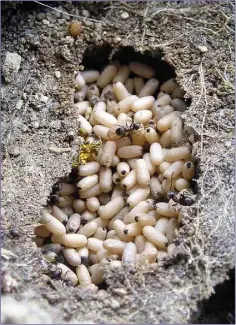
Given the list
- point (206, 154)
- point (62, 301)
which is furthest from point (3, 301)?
point (206, 154)

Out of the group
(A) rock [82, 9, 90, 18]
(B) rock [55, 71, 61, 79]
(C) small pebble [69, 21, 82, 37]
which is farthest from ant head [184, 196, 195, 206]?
(A) rock [82, 9, 90, 18]

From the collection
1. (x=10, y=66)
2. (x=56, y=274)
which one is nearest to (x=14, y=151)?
(x=10, y=66)

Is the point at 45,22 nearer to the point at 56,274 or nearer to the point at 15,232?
the point at 15,232

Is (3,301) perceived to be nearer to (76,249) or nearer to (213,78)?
(76,249)

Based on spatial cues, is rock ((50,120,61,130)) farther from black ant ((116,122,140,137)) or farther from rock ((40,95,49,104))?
black ant ((116,122,140,137))

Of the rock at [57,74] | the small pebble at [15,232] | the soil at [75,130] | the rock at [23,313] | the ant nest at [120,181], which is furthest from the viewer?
the rock at [57,74]

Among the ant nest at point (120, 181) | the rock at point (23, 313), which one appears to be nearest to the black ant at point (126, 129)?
the ant nest at point (120, 181)

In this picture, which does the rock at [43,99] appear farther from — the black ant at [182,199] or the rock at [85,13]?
the black ant at [182,199]
